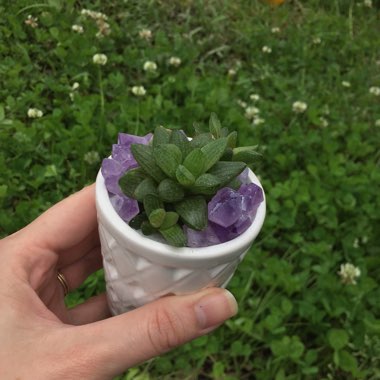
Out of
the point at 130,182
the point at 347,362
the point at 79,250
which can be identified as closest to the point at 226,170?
the point at 130,182

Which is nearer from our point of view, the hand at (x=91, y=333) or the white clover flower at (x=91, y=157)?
the hand at (x=91, y=333)

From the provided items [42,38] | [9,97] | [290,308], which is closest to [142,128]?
[9,97]

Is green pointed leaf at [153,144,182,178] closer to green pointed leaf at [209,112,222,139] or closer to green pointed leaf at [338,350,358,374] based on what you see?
green pointed leaf at [209,112,222,139]

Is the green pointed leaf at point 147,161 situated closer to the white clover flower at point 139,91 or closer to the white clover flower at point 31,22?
the white clover flower at point 139,91

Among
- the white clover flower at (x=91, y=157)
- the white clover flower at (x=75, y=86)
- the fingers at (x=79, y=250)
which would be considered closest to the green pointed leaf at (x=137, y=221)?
the fingers at (x=79, y=250)

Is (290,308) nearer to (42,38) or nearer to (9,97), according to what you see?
(9,97)

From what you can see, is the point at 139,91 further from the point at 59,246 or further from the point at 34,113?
the point at 59,246
